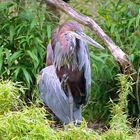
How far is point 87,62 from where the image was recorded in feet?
11.9

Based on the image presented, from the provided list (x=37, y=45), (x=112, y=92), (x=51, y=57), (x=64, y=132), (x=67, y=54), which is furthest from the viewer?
(x=112, y=92)

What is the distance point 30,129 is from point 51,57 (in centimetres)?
180

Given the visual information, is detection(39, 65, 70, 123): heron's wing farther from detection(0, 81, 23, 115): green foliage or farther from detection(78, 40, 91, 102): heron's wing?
detection(0, 81, 23, 115): green foliage

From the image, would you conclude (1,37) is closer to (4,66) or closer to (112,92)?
(4,66)

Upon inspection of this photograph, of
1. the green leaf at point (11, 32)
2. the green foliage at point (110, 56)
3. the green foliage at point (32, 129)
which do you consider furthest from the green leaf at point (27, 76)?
the green foliage at point (32, 129)

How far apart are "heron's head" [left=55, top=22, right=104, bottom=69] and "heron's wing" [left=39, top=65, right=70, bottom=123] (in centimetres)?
15

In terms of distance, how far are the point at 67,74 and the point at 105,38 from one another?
2.35ft

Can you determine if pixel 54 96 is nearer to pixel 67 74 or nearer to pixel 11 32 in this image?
pixel 67 74

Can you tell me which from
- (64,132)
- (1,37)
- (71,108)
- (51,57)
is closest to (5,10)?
(1,37)

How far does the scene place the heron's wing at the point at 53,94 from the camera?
3703mm

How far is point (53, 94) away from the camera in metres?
3.77

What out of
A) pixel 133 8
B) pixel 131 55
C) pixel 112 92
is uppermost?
pixel 133 8

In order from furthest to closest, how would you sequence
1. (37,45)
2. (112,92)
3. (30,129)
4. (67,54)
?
(112,92)
(37,45)
(67,54)
(30,129)

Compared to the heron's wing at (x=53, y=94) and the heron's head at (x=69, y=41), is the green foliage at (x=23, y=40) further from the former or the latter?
the heron's head at (x=69, y=41)
